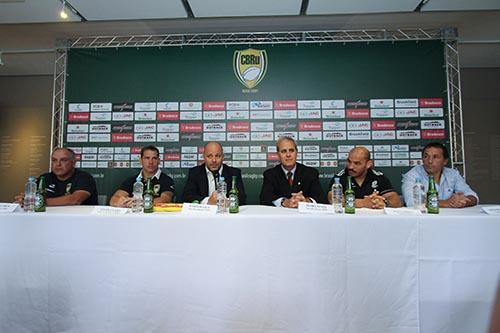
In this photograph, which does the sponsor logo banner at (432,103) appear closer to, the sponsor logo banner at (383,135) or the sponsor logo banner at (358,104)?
the sponsor logo banner at (383,135)

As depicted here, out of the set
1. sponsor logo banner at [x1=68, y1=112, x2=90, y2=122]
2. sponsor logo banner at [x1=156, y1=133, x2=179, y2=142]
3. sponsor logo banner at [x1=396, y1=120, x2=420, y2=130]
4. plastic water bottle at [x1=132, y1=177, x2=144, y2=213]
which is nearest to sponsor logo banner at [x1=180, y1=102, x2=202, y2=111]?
sponsor logo banner at [x1=156, y1=133, x2=179, y2=142]

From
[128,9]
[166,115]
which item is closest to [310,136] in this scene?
[166,115]

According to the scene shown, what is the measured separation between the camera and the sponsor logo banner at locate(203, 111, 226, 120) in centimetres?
318

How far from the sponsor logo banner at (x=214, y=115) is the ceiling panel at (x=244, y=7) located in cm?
97

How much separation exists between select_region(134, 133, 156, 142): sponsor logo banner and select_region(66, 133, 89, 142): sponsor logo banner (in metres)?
0.56

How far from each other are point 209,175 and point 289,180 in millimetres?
719

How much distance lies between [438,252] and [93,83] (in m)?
3.49

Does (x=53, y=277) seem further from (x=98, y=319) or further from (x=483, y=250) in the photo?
(x=483, y=250)

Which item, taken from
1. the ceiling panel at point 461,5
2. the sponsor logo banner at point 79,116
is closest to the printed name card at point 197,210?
the sponsor logo banner at point 79,116

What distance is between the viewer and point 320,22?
10.4 feet

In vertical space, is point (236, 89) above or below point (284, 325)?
above

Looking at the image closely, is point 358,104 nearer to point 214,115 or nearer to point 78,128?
point 214,115

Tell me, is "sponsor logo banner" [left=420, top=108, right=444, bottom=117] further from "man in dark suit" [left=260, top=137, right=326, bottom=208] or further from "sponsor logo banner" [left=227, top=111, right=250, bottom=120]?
"sponsor logo banner" [left=227, top=111, right=250, bottom=120]

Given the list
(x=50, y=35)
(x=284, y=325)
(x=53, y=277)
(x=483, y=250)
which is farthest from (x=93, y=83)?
(x=483, y=250)
